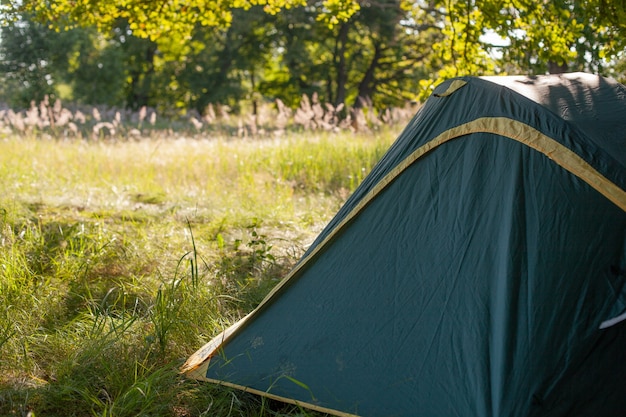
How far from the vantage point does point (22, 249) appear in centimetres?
465

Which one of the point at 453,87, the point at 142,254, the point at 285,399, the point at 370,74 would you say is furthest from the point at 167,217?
the point at 370,74

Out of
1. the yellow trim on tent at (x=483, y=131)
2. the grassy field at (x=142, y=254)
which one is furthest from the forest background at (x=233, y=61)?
the yellow trim on tent at (x=483, y=131)

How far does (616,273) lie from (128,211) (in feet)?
14.9

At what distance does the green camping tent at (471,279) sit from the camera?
255 centimetres

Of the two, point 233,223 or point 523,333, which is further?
point 233,223

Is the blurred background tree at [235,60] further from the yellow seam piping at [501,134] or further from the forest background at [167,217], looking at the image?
the yellow seam piping at [501,134]

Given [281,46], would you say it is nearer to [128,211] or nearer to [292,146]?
[292,146]

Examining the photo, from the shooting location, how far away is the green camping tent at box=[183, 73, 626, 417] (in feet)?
8.36

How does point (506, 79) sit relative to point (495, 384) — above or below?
above

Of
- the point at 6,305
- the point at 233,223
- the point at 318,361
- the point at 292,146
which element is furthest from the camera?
the point at 292,146

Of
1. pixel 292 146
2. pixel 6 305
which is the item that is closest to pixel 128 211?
pixel 6 305

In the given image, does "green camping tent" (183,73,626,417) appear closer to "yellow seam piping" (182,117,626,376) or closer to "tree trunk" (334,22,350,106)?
"yellow seam piping" (182,117,626,376)

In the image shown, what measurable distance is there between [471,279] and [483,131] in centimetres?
61

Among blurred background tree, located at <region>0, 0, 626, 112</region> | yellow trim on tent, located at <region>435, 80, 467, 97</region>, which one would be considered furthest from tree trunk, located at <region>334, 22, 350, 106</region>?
yellow trim on tent, located at <region>435, 80, 467, 97</region>
